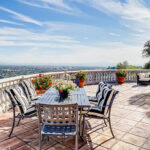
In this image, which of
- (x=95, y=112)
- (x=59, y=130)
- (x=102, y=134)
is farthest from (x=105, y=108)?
(x=59, y=130)

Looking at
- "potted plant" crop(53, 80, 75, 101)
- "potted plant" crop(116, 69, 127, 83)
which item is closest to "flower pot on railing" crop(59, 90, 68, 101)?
"potted plant" crop(53, 80, 75, 101)

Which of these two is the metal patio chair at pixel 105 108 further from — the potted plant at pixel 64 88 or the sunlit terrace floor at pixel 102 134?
the potted plant at pixel 64 88

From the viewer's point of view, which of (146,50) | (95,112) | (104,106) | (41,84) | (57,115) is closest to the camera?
(57,115)

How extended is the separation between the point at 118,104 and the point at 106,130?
2090 millimetres

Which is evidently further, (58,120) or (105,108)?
Result: (105,108)

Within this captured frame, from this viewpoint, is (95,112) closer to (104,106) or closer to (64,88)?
(104,106)

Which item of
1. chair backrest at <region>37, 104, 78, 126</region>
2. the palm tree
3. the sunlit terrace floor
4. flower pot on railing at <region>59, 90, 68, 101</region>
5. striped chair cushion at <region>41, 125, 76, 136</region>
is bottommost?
the sunlit terrace floor

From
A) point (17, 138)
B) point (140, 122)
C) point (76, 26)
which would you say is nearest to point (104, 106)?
point (140, 122)

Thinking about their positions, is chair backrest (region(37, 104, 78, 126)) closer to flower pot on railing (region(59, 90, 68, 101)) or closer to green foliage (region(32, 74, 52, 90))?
flower pot on railing (region(59, 90, 68, 101))

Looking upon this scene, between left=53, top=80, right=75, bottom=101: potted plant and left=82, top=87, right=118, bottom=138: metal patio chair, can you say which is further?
left=53, top=80, right=75, bottom=101: potted plant

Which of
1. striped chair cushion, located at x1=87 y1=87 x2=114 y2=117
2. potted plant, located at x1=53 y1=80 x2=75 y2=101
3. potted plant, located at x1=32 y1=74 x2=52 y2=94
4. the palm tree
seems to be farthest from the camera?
the palm tree

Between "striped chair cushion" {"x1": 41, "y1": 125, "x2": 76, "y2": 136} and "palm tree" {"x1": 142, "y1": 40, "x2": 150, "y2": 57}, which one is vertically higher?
"palm tree" {"x1": 142, "y1": 40, "x2": 150, "y2": 57}

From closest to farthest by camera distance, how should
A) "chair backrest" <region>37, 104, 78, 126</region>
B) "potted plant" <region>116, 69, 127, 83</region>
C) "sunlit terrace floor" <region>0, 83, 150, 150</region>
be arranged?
"chair backrest" <region>37, 104, 78, 126</region>
"sunlit terrace floor" <region>0, 83, 150, 150</region>
"potted plant" <region>116, 69, 127, 83</region>

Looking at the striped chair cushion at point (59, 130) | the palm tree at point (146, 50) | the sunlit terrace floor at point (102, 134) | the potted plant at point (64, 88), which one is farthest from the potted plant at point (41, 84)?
the palm tree at point (146, 50)
